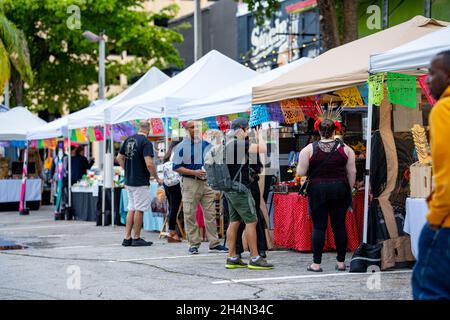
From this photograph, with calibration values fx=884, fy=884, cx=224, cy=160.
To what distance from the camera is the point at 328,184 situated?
1009 centimetres

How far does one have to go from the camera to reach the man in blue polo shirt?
499 inches

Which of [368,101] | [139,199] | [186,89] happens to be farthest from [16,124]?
[368,101]

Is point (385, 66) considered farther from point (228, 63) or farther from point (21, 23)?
point (21, 23)

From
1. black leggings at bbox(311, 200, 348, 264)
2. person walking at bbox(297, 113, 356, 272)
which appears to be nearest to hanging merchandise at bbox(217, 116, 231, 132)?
person walking at bbox(297, 113, 356, 272)

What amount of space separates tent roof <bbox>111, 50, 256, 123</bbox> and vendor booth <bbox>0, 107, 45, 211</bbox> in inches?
378

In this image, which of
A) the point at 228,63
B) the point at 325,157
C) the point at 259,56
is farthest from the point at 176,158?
the point at 259,56

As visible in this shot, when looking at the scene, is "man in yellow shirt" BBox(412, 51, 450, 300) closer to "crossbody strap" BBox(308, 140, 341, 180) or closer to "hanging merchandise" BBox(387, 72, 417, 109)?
"hanging merchandise" BBox(387, 72, 417, 109)

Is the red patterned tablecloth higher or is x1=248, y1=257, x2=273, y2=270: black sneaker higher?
the red patterned tablecloth

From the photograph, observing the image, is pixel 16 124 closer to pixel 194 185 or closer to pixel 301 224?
pixel 194 185

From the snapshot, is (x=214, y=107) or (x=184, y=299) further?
(x=214, y=107)

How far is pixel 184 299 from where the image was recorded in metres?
8.18

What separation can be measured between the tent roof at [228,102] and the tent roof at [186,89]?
64 cm

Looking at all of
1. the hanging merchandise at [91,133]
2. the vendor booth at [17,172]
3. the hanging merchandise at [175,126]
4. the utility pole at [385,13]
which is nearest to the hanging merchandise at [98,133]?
the hanging merchandise at [91,133]
